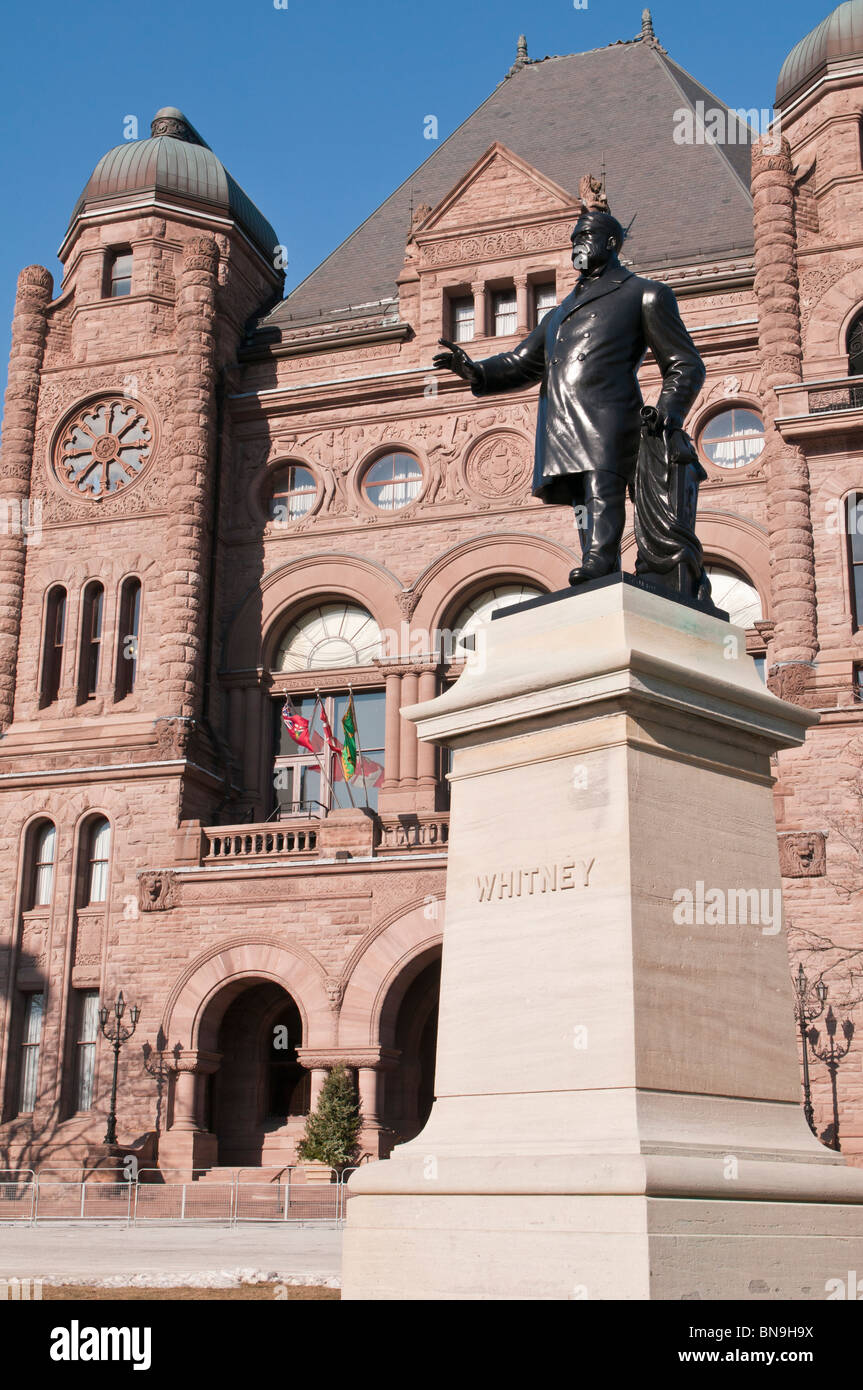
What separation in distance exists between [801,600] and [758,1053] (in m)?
22.6

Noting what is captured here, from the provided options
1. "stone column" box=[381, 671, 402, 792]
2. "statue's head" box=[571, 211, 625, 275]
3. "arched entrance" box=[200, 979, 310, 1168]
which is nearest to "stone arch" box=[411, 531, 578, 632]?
"stone column" box=[381, 671, 402, 792]

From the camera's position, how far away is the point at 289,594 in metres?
34.5

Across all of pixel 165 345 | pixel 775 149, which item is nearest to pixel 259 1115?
pixel 165 345

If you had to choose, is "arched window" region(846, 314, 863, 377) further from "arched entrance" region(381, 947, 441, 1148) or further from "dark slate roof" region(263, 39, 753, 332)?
"arched entrance" region(381, 947, 441, 1148)

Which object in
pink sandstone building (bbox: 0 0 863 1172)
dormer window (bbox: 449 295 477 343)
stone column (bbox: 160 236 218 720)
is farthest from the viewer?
dormer window (bbox: 449 295 477 343)

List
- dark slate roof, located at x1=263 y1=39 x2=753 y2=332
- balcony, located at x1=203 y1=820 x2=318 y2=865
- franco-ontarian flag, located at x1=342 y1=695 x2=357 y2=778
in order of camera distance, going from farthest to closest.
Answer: dark slate roof, located at x1=263 y1=39 x2=753 y2=332
franco-ontarian flag, located at x1=342 y1=695 x2=357 y2=778
balcony, located at x1=203 y1=820 x2=318 y2=865

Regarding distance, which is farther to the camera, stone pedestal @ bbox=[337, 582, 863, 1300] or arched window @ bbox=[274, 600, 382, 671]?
arched window @ bbox=[274, 600, 382, 671]

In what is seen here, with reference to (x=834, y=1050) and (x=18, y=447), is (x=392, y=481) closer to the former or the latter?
(x=18, y=447)

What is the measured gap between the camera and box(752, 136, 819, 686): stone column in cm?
2836

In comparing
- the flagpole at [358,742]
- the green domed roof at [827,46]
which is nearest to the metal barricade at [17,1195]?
the flagpole at [358,742]

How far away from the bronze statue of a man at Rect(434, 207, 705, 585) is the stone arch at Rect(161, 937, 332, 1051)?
2159cm
